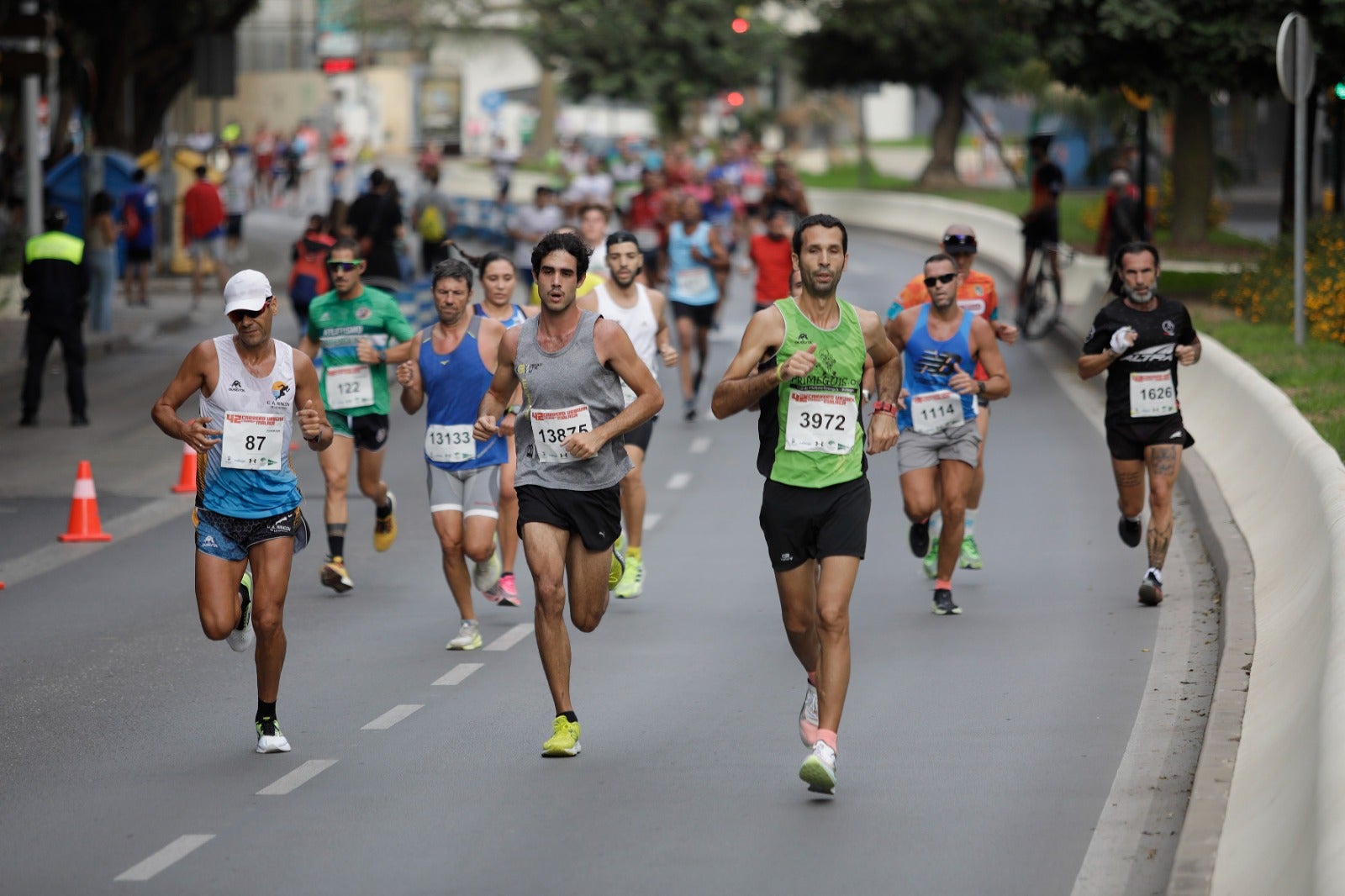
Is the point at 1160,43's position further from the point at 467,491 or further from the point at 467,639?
the point at 467,639

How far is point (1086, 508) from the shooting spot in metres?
15.6

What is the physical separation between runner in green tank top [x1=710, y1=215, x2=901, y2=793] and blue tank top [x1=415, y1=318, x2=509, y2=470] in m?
3.15

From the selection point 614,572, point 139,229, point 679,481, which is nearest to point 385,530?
point 614,572

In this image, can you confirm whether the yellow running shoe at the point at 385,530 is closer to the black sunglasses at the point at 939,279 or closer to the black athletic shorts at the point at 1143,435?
the black sunglasses at the point at 939,279

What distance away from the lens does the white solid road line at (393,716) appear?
9484mm

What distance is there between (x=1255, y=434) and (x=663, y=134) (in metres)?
56.7

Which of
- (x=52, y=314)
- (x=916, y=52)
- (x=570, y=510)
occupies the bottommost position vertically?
(x=570, y=510)

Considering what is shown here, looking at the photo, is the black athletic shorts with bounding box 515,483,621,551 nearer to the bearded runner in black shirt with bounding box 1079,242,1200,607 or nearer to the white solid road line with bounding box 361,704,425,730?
the white solid road line with bounding box 361,704,425,730


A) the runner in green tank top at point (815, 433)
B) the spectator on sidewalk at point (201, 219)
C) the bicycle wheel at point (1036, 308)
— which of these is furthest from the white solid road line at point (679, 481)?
the spectator on sidewalk at point (201, 219)

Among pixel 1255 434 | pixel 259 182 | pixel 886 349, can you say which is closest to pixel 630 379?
pixel 886 349

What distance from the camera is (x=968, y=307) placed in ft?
44.9

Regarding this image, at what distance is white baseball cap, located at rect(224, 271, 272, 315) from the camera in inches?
351

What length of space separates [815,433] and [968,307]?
554 cm

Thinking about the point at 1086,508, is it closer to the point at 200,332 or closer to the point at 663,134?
the point at 200,332
